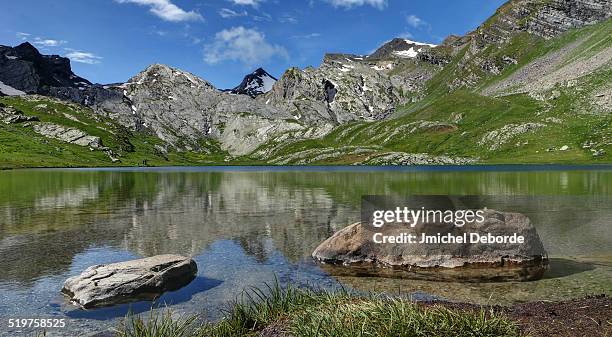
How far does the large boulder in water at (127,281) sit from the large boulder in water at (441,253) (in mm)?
8807

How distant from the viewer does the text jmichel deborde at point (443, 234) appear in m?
26.2

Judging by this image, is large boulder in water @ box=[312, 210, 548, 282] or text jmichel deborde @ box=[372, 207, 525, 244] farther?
text jmichel deborde @ box=[372, 207, 525, 244]

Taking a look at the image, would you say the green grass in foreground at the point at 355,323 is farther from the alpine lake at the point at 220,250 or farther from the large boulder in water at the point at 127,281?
the large boulder in water at the point at 127,281

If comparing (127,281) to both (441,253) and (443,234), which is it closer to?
(441,253)

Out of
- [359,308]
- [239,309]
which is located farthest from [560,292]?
[239,309]

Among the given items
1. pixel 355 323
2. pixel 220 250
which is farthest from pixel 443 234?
pixel 355 323

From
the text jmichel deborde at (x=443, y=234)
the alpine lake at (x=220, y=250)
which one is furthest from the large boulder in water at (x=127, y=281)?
the text jmichel deborde at (x=443, y=234)

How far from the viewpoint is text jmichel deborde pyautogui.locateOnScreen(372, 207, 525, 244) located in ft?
85.9

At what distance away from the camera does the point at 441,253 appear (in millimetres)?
25797

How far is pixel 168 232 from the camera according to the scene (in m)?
37.9

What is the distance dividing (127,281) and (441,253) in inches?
692

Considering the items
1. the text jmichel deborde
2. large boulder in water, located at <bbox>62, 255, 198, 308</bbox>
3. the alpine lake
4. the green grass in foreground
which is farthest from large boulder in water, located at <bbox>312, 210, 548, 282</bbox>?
the green grass in foreground

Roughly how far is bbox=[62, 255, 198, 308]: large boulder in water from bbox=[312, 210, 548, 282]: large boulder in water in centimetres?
881

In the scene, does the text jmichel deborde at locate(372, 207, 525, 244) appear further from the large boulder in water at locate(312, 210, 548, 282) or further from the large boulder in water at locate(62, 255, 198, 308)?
the large boulder in water at locate(62, 255, 198, 308)
